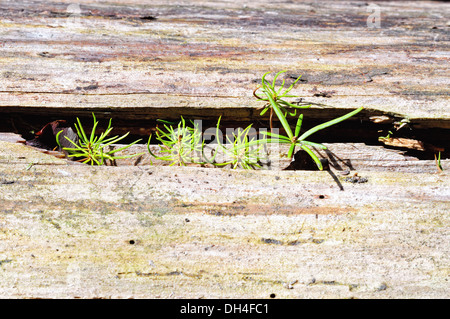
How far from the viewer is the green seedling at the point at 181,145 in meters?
1.34

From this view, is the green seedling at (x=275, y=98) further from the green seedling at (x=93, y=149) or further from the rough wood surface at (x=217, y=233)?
the green seedling at (x=93, y=149)

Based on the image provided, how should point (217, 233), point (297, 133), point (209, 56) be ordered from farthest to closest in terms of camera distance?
1. point (209, 56)
2. point (297, 133)
3. point (217, 233)

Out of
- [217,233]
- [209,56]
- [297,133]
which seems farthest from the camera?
[209,56]

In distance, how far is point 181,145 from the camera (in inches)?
52.8

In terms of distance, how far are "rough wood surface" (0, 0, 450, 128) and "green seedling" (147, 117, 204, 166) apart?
0.22 feet

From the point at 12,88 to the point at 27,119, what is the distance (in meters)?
0.13

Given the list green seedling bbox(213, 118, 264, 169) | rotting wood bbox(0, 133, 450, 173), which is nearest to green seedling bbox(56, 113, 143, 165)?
rotting wood bbox(0, 133, 450, 173)

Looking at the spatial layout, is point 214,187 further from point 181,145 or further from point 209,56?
A: point 209,56

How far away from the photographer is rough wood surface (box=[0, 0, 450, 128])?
137cm

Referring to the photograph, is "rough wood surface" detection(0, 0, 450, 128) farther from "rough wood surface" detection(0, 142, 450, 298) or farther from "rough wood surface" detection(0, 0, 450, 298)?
"rough wood surface" detection(0, 142, 450, 298)

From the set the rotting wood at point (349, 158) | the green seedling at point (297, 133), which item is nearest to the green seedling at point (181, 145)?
the rotting wood at point (349, 158)

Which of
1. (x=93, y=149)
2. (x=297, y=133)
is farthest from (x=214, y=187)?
(x=93, y=149)

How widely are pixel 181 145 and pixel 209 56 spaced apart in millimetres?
458

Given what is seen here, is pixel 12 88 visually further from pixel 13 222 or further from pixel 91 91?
pixel 13 222
